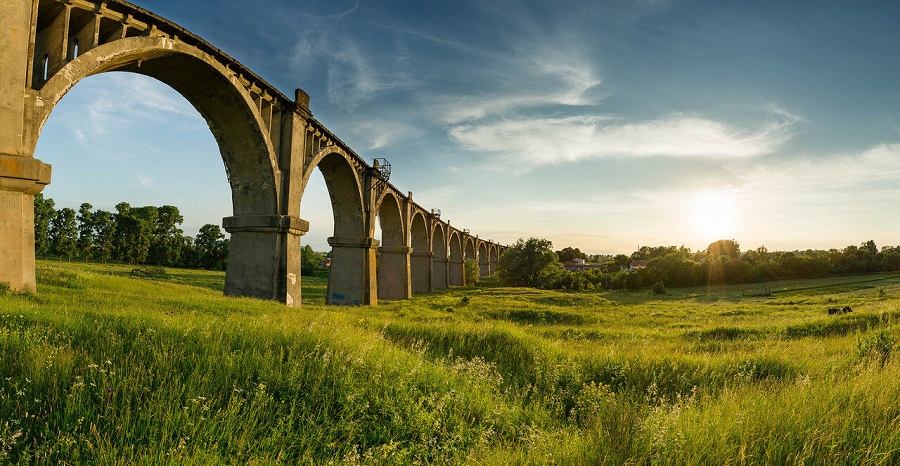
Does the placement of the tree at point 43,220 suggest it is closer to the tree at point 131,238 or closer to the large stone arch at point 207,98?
the tree at point 131,238

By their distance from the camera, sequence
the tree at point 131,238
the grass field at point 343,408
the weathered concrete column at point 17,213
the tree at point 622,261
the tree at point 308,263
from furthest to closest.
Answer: the tree at point 622,261
the tree at point 308,263
the tree at point 131,238
the weathered concrete column at point 17,213
the grass field at point 343,408

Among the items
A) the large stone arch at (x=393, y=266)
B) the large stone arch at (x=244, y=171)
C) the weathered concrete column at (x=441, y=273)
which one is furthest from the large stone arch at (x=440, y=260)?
the large stone arch at (x=244, y=171)

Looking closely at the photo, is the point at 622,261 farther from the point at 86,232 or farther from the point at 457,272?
the point at 86,232

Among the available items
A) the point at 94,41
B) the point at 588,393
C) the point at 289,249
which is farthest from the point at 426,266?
the point at 588,393

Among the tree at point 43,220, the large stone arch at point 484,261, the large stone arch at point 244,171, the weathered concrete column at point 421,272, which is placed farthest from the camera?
the large stone arch at point 484,261

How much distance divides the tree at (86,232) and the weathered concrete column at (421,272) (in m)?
60.9

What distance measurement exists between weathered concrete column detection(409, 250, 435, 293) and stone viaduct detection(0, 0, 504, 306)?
826cm

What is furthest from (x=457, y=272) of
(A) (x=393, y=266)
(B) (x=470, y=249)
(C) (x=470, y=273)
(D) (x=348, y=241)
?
(D) (x=348, y=241)

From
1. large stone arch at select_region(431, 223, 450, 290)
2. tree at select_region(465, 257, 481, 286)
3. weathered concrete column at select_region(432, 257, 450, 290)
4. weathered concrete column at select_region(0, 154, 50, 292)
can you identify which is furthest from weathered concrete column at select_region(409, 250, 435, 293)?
weathered concrete column at select_region(0, 154, 50, 292)

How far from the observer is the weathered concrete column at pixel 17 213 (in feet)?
26.2

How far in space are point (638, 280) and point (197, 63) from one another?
60945mm

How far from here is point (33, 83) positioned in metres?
9.16

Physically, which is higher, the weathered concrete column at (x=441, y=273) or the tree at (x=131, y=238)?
the tree at (x=131, y=238)

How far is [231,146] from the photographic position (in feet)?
52.3
